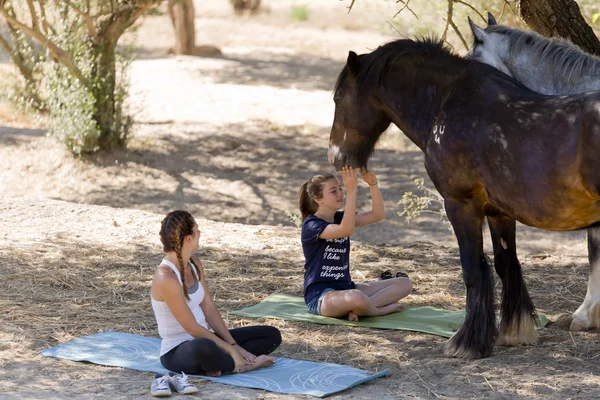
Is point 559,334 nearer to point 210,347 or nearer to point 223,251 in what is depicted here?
point 210,347

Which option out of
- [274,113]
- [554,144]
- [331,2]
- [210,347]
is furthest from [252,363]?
[331,2]

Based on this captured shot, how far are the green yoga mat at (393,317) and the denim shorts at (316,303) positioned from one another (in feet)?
0.10

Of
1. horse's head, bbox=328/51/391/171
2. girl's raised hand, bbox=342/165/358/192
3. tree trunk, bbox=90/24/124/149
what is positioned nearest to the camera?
horse's head, bbox=328/51/391/171

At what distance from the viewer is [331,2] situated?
33.0 meters

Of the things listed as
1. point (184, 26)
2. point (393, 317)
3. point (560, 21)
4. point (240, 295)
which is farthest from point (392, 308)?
point (184, 26)

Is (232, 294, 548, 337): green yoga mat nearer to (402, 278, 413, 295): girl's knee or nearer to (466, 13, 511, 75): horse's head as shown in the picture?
(402, 278, 413, 295): girl's knee

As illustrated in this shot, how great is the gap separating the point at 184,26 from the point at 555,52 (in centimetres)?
1509

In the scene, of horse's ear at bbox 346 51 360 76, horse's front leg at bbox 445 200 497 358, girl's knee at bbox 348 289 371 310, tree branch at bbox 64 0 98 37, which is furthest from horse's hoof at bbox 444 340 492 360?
tree branch at bbox 64 0 98 37

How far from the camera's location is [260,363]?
4285mm

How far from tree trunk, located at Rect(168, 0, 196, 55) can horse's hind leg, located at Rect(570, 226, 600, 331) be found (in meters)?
14.4

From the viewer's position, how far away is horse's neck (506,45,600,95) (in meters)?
4.32

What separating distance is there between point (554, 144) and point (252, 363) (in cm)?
188

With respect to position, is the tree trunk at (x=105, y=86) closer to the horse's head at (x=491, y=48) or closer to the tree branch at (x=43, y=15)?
the tree branch at (x=43, y=15)

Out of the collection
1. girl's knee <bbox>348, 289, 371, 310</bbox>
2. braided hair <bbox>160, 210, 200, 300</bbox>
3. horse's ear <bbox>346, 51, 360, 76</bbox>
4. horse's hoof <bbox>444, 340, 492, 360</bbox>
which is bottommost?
horse's hoof <bbox>444, 340, 492, 360</bbox>
